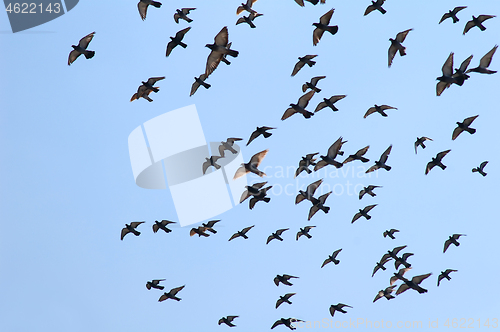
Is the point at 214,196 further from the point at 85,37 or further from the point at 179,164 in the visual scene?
the point at 85,37

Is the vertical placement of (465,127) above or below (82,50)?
below

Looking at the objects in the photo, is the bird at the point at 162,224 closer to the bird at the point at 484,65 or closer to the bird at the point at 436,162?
the bird at the point at 436,162

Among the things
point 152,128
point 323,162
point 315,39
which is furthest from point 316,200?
point 152,128

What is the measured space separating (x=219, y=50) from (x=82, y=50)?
Result: 718cm

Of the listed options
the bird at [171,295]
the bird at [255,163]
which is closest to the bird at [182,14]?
the bird at [255,163]

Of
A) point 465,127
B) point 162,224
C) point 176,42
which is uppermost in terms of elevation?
point 176,42

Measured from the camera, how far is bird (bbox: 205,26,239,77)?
1952 cm

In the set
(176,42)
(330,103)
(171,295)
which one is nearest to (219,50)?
(176,42)

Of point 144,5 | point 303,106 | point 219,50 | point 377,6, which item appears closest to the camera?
point 219,50

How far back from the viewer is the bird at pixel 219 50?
1952 centimetres

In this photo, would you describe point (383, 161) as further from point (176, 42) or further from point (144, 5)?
point (144, 5)

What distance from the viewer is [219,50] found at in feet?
65.7

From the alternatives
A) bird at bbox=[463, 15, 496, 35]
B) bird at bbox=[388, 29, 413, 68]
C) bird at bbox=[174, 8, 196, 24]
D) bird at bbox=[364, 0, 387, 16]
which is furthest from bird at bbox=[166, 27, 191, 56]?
bird at bbox=[463, 15, 496, 35]

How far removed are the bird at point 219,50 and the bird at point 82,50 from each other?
5.76m
